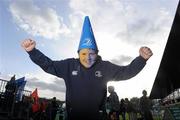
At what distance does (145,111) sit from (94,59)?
8496 mm

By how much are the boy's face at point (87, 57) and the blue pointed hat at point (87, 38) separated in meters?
0.08

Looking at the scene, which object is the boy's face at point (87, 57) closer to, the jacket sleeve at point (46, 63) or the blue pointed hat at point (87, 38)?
the blue pointed hat at point (87, 38)

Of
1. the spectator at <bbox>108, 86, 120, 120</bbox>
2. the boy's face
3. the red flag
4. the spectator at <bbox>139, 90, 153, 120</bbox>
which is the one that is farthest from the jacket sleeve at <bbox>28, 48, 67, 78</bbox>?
the red flag

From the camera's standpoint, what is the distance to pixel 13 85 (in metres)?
12.5

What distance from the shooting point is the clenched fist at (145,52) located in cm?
432

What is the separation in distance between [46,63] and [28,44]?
1.35 ft

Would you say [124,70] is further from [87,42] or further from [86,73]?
[87,42]

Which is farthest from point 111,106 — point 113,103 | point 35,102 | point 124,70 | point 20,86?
point 35,102

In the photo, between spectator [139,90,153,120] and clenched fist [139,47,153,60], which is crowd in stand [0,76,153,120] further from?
clenched fist [139,47,153,60]

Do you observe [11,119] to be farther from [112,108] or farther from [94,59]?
[94,59]

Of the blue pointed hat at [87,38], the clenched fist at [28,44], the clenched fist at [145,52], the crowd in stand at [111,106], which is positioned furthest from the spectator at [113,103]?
the clenched fist at [28,44]

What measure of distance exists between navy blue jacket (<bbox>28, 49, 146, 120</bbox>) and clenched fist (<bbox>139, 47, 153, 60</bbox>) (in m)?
0.05

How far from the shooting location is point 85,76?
417 centimetres

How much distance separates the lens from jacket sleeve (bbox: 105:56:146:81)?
14.0 ft
